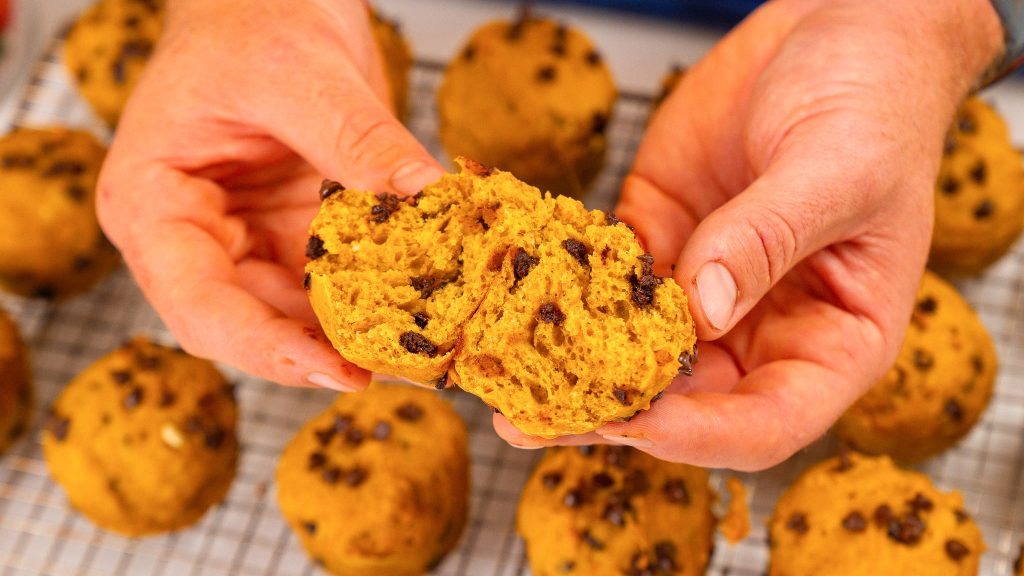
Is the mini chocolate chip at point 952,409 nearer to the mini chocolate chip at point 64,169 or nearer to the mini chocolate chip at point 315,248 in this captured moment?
the mini chocolate chip at point 315,248

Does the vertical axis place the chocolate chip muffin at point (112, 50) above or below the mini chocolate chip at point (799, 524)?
above

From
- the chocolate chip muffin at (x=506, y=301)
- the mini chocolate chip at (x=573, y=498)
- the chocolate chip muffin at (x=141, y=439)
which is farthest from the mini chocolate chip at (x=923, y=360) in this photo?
the chocolate chip muffin at (x=141, y=439)

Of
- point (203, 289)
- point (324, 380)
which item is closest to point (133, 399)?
point (203, 289)

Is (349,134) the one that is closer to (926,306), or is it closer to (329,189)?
(329,189)

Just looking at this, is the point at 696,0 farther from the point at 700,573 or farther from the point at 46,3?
the point at 46,3

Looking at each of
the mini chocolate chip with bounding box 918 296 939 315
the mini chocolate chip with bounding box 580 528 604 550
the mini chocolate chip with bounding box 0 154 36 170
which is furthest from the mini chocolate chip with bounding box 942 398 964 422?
the mini chocolate chip with bounding box 0 154 36 170

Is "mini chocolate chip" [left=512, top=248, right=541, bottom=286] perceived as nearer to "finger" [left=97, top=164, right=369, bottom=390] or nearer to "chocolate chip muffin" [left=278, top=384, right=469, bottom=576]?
"finger" [left=97, top=164, right=369, bottom=390]

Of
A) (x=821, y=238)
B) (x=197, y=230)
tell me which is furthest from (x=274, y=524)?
(x=821, y=238)
